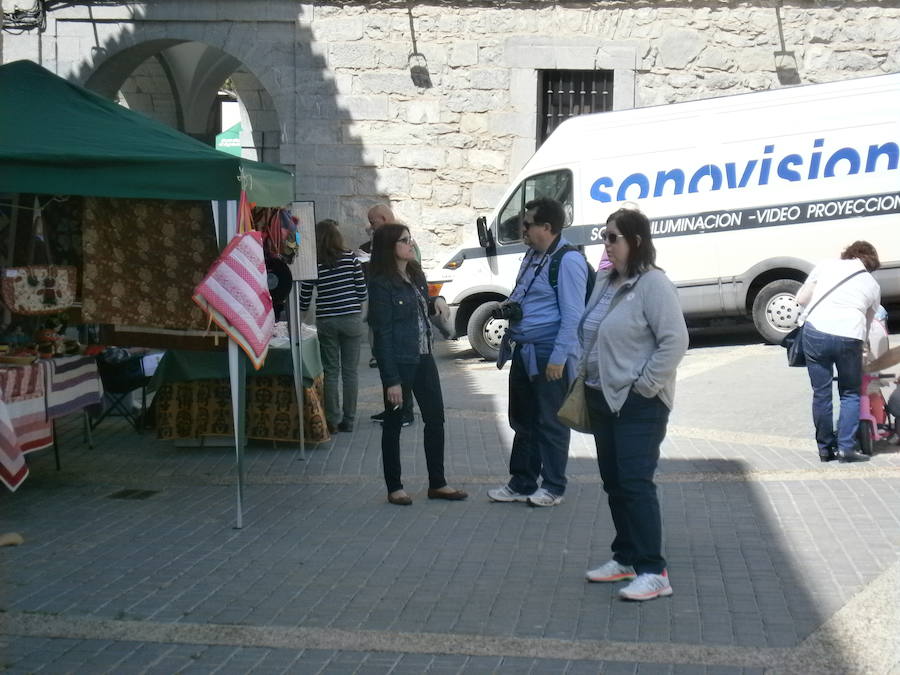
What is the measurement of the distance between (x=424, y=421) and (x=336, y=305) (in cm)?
256

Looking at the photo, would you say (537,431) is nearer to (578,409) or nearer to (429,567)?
(429,567)

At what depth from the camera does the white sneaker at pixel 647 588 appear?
5715mm

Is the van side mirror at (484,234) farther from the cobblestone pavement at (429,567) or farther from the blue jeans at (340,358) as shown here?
the cobblestone pavement at (429,567)

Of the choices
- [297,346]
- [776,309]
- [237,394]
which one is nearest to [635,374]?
[237,394]

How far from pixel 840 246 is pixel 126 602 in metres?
10.6

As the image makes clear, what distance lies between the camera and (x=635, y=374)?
556cm

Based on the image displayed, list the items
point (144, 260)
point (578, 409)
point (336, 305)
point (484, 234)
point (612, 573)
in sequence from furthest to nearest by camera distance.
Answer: point (484, 234) → point (336, 305) → point (144, 260) → point (612, 573) → point (578, 409)

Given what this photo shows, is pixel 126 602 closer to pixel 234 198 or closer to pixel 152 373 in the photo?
pixel 234 198

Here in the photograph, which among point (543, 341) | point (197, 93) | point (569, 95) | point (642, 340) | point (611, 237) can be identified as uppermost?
point (197, 93)

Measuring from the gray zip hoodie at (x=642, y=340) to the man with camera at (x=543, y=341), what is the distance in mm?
1434

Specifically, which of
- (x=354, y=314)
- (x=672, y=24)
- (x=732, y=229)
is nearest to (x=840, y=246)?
(x=732, y=229)

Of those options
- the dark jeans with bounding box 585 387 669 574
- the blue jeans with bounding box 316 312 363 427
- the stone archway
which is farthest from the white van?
the dark jeans with bounding box 585 387 669 574

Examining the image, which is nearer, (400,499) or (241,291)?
(241,291)

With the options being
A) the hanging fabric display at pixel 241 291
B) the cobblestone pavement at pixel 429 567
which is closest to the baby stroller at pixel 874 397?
the cobblestone pavement at pixel 429 567
